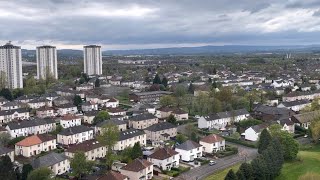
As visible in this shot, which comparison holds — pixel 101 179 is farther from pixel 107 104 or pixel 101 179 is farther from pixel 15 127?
pixel 107 104

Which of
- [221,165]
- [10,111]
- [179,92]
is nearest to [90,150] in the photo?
[221,165]

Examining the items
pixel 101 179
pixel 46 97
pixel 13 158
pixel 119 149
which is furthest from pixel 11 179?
pixel 46 97

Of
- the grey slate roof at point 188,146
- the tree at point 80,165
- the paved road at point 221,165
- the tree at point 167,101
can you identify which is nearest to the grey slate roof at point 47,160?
the tree at point 80,165

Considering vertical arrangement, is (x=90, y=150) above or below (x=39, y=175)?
below

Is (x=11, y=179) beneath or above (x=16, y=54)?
beneath

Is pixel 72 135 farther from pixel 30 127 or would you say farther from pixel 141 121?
pixel 141 121

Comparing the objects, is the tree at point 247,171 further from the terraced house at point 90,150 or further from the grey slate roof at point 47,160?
the grey slate roof at point 47,160

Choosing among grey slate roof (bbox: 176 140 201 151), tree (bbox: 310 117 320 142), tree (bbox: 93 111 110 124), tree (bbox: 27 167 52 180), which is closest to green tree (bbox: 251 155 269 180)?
grey slate roof (bbox: 176 140 201 151)
